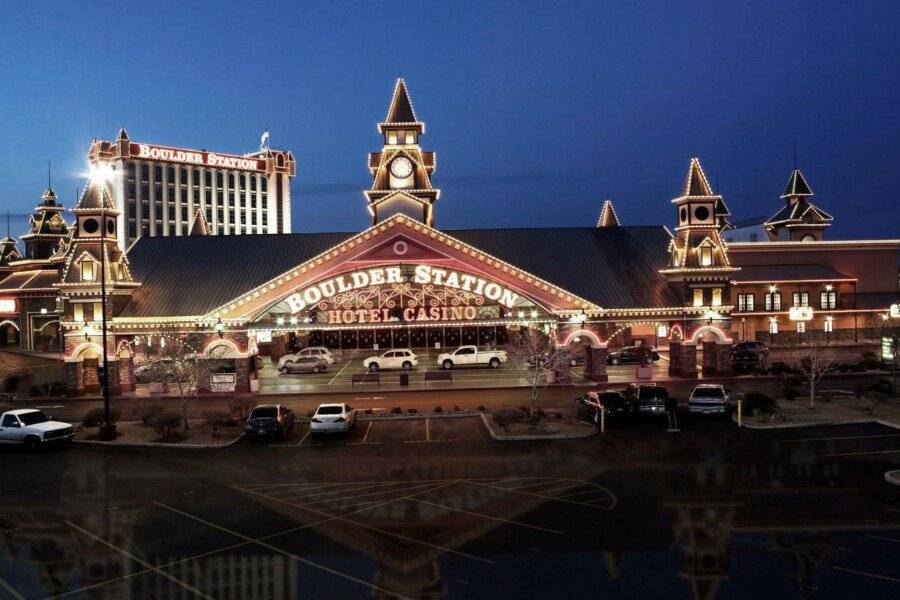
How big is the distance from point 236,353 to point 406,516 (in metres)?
26.3

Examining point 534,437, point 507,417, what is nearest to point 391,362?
point 507,417

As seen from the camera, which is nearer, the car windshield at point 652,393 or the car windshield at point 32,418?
the car windshield at point 32,418

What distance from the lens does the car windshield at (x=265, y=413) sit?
28969 millimetres

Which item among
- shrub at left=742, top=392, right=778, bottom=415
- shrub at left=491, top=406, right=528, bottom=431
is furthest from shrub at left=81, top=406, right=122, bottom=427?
shrub at left=742, top=392, right=778, bottom=415

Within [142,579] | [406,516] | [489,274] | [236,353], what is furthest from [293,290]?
[142,579]

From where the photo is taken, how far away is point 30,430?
27.5 meters

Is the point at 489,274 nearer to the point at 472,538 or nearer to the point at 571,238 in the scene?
the point at 571,238

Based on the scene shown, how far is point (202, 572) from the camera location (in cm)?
1508

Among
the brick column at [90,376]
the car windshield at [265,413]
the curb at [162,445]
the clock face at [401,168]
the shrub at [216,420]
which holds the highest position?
the clock face at [401,168]

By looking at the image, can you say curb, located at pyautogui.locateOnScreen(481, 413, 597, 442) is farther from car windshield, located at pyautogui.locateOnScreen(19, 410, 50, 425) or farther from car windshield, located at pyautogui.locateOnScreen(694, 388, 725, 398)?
car windshield, located at pyautogui.locateOnScreen(19, 410, 50, 425)

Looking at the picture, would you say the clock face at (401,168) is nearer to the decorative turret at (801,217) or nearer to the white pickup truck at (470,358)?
the white pickup truck at (470,358)

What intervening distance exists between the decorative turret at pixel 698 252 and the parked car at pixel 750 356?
4.73 m

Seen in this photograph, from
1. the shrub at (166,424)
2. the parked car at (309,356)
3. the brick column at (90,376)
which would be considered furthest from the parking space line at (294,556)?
the parked car at (309,356)

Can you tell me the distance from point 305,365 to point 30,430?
2328 cm
